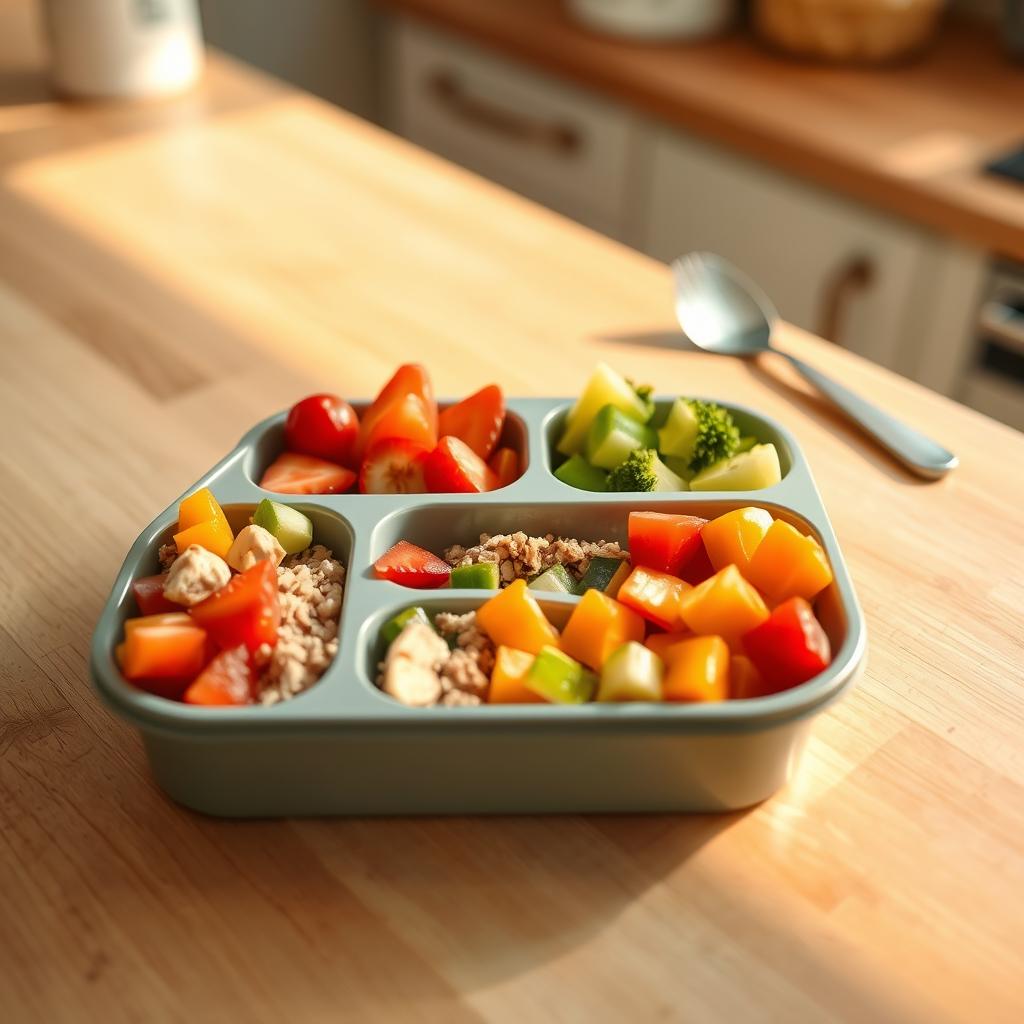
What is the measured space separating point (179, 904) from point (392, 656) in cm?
21

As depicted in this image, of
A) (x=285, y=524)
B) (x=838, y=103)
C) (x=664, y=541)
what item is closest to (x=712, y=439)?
(x=664, y=541)

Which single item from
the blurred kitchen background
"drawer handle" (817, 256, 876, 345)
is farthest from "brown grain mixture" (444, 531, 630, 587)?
"drawer handle" (817, 256, 876, 345)

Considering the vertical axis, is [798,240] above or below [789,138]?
below

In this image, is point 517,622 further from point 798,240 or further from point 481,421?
point 798,240

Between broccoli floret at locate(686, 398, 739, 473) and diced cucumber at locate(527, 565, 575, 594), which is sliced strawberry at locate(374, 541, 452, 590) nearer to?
diced cucumber at locate(527, 565, 575, 594)

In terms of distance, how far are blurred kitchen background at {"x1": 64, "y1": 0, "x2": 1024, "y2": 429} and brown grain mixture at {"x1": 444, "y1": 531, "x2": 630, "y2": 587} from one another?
113 centimetres

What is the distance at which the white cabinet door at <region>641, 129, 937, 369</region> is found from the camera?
1978 mm

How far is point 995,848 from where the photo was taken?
795 mm

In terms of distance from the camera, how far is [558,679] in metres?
0.77

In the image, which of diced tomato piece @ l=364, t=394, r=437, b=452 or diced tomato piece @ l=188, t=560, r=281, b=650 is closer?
diced tomato piece @ l=188, t=560, r=281, b=650

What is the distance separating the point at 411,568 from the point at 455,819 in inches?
7.5

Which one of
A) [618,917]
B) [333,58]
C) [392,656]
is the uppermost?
[392,656]

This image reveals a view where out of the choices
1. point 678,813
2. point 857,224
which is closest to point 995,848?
point 678,813

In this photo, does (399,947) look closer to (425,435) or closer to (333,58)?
(425,435)
